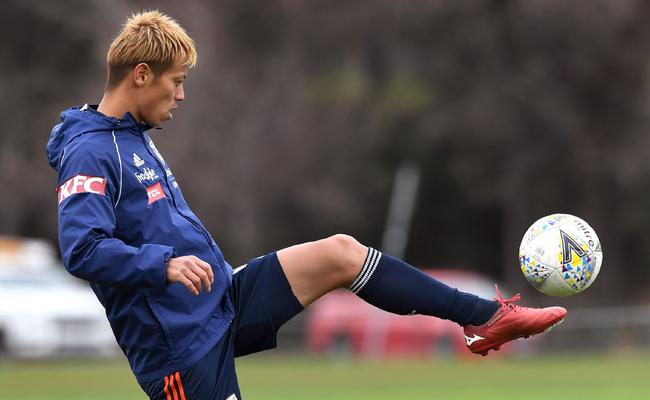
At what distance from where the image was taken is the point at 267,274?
18.9 feet

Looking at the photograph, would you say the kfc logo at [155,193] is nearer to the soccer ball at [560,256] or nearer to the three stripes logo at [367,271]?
the three stripes logo at [367,271]

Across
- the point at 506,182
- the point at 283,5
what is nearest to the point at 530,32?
the point at 506,182

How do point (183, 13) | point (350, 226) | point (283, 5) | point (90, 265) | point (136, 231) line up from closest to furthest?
point (90, 265) < point (136, 231) < point (183, 13) < point (283, 5) < point (350, 226)

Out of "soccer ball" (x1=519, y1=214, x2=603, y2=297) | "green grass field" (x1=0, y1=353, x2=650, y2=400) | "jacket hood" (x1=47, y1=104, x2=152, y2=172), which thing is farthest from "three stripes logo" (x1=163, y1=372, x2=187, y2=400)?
"green grass field" (x1=0, y1=353, x2=650, y2=400)

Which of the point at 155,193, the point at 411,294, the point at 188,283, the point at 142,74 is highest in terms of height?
the point at 142,74

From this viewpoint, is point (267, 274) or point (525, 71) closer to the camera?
point (267, 274)

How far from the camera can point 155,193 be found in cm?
552

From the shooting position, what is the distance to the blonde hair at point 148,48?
548cm

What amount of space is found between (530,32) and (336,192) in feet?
22.3

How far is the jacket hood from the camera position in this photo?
5.48 m

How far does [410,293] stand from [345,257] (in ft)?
1.08

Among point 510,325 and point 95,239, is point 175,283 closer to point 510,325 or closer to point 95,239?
point 95,239

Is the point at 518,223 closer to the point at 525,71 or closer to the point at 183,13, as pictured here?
the point at 525,71

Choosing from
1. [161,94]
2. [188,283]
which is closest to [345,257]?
[188,283]
